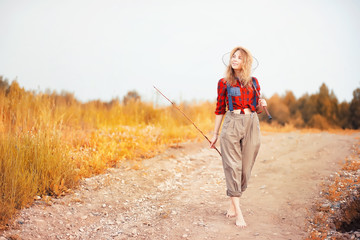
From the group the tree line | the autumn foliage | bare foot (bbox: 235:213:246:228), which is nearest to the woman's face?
the autumn foliage

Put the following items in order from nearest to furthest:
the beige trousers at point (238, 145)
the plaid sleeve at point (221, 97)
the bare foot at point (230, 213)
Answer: the beige trousers at point (238, 145) < the plaid sleeve at point (221, 97) < the bare foot at point (230, 213)

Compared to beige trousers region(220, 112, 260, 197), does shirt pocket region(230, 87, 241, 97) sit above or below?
above

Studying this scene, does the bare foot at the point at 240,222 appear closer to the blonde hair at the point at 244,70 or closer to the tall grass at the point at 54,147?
the blonde hair at the point at 244,70

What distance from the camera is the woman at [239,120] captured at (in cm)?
365

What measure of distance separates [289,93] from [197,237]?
14.1 metres

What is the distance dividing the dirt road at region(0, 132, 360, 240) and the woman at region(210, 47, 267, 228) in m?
0.55

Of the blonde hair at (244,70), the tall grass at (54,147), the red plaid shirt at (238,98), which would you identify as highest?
the blonde hair at (244,70)

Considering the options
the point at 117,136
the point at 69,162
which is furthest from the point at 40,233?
the point at 117,136

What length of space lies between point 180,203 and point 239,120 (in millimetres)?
1887

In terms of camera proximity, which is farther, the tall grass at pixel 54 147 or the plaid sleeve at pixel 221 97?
the tall grass at pixel 54 147

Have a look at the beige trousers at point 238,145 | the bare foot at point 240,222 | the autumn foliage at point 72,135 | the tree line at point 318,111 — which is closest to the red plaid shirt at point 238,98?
the beige trousers at point 238,145

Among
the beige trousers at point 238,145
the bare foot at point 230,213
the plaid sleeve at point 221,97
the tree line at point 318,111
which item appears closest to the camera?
the beige trousers at point 238,145

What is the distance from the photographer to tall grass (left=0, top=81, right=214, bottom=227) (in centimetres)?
414

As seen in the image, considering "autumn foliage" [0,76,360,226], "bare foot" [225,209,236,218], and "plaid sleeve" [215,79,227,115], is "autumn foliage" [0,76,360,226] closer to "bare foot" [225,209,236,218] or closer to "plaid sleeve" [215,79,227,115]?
"plaid sleeve" [215,79,227,115]
